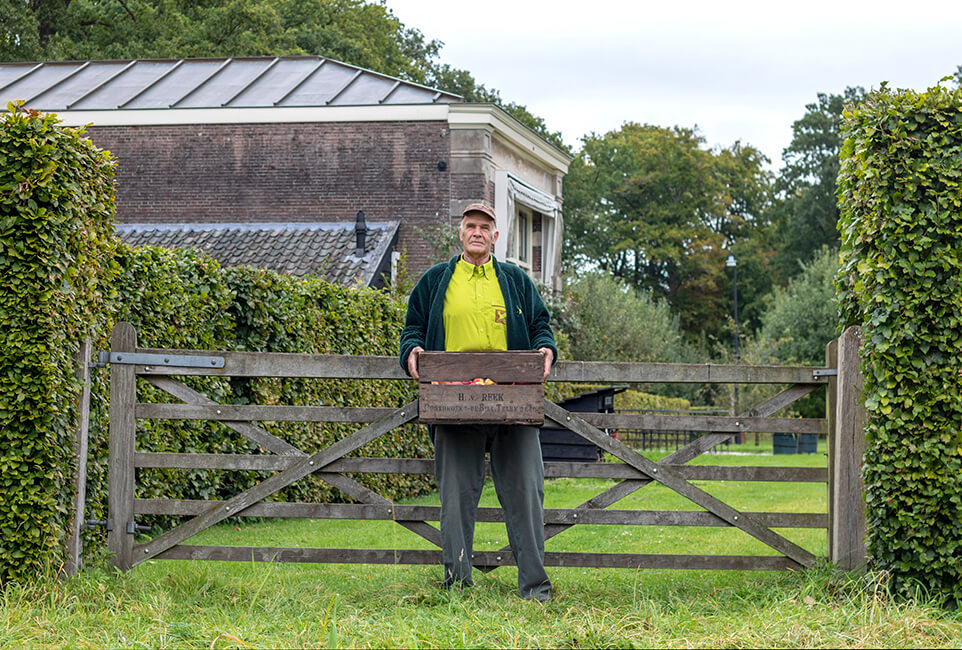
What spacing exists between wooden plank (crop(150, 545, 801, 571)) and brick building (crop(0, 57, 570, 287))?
44.8ft

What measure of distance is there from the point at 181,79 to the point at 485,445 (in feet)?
65.5

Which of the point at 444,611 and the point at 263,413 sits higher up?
the point at 263,413

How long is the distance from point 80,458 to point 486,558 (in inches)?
100

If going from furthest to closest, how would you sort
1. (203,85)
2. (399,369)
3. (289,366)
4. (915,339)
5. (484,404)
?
(203,85) < (289,366) < (399,369) < (915,339) < (484,404)

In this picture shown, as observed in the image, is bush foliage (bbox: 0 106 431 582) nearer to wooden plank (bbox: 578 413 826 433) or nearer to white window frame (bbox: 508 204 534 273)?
wooden plank (bbox: 578 413 826 433)

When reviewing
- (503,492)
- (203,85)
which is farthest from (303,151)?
(503,492)

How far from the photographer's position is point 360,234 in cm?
1986

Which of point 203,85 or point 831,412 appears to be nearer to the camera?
point 831,412

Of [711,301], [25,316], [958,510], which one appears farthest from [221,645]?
[711,301]

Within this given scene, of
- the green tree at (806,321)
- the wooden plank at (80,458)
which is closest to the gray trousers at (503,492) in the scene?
the wooden plank at (80,458)

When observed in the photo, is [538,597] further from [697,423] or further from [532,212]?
[532,212]

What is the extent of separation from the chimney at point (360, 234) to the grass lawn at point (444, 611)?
12.2 metres

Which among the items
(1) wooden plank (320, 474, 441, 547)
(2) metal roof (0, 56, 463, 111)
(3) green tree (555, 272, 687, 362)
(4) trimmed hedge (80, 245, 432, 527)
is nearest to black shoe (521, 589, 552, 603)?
(1) wooden plank (320, 474, 441, 547)

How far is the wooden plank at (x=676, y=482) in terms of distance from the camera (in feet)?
21.2
